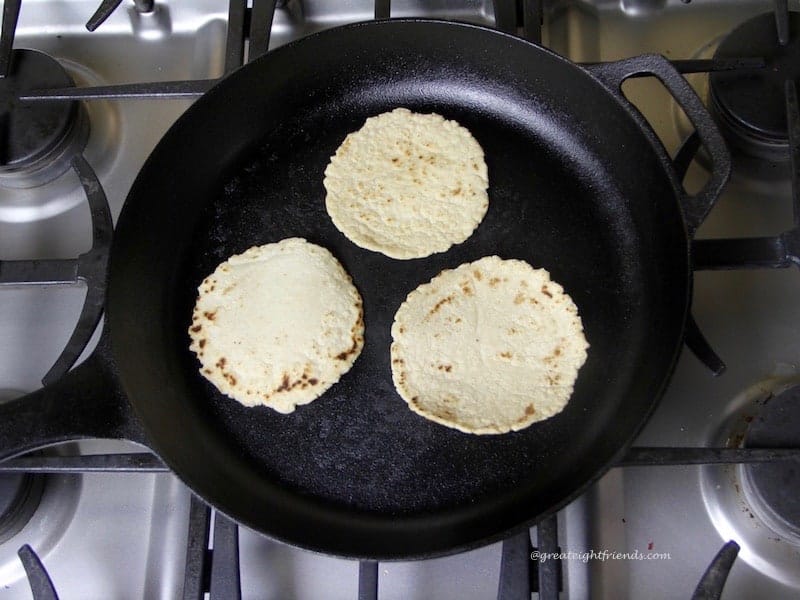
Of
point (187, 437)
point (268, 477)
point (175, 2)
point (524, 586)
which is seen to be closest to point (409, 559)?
point (524, 586)

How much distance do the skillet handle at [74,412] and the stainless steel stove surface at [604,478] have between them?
148 mm

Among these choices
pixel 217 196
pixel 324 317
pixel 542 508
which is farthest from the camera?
pixel 217 196

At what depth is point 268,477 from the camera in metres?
1.13

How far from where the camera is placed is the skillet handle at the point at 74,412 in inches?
37.3

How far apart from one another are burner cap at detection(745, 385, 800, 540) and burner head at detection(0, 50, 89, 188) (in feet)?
3.90

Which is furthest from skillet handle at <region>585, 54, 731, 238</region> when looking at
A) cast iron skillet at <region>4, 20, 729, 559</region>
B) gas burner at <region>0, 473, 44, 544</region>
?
gas burner at <region>0, 473, 44, 544</region>

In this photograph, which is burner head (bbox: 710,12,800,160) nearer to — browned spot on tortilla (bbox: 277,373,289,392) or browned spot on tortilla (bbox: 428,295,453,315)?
browned spot on tortilla (bbox: 428,295,453,315)

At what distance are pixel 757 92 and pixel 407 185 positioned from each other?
60 centimetres

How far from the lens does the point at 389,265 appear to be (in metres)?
1.25

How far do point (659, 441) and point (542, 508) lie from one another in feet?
0.70

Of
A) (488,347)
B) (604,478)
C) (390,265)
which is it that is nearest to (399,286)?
(390,265)

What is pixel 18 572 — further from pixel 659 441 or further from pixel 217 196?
pixel 659 441

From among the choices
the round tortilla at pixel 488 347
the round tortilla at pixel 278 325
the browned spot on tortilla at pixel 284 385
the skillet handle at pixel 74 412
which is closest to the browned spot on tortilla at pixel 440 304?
the round tortilla at pixel 488 347

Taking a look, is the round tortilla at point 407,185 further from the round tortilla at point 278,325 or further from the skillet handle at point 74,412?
the skillet handle at point 74,412
